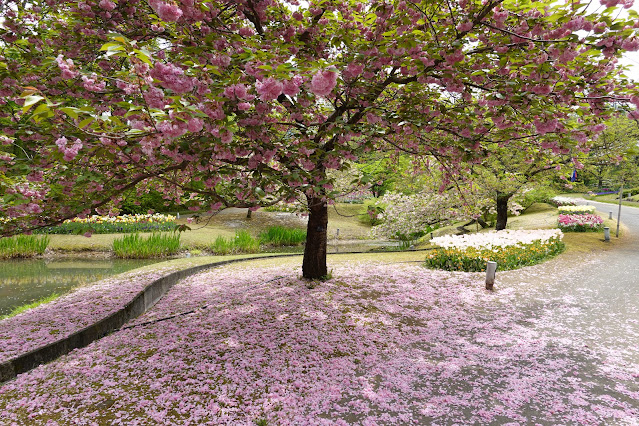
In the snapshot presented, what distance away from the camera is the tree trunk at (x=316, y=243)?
7461 millimetres

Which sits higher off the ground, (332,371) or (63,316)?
(332,371)

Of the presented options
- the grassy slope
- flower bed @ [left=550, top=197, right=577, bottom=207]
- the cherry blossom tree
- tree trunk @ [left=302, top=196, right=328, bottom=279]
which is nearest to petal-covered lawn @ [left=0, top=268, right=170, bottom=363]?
the cherry blossom tree

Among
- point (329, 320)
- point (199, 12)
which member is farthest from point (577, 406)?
point (199, 12)

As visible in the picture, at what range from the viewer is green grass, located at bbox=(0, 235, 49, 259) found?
13.4 meters

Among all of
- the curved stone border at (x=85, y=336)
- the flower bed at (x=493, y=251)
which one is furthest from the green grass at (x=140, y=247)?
the flower bed at (x=493, y=251)

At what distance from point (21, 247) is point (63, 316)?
10244 mm

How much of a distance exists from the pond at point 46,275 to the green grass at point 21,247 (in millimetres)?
480

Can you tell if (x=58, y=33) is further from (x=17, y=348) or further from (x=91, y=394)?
(x=91, y=394)

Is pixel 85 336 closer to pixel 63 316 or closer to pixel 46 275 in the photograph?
pixel 63 316

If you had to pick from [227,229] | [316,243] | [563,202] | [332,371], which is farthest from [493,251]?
[563,202]

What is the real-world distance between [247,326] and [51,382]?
244cm

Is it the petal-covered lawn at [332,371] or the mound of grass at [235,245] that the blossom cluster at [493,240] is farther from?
the mound of grass at [235,245]

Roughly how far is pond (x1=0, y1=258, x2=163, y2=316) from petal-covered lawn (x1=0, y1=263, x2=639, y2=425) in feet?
16.3

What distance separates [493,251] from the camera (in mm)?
10266
